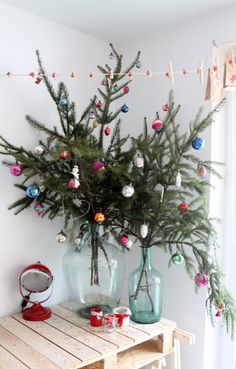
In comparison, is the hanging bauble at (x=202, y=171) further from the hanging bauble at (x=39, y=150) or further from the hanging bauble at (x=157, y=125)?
the hanging bauble at (x=39, y=150)

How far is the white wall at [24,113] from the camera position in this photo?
1669mm

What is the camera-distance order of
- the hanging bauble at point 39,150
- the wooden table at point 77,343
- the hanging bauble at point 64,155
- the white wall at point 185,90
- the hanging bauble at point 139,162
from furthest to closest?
the white wall at point 185,90
the hanging bauble at point 39,150
the hanging bauble at point 139,162
the hanging bauble at point 64,155
the wooden table at point 77,343

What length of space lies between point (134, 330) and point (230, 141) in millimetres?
951

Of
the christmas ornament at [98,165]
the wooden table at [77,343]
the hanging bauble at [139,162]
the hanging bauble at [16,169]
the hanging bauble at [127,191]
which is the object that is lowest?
the wooden table at [77,343]

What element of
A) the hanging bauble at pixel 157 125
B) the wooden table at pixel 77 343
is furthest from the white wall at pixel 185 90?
the hanging bauble at pixel 157 125

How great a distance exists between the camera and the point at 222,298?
1.52 metres

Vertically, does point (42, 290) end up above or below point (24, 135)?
below

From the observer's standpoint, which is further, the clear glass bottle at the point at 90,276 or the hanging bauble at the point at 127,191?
the clear glass bottle at the point at 90,276

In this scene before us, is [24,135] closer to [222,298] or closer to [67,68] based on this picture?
[67,68]

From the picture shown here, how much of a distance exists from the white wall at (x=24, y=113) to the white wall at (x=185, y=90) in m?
0.40

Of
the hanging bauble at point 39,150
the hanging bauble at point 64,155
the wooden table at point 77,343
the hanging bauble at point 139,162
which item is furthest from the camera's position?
the hanging bauble at point 39,150

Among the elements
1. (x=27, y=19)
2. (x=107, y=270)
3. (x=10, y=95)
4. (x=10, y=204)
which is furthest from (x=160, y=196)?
(x=27, y=19)

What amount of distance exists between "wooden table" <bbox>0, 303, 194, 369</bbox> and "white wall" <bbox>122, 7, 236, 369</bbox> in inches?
7.8

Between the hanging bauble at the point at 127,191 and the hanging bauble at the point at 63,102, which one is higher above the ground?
the hanging bauble at the point at 63,102
